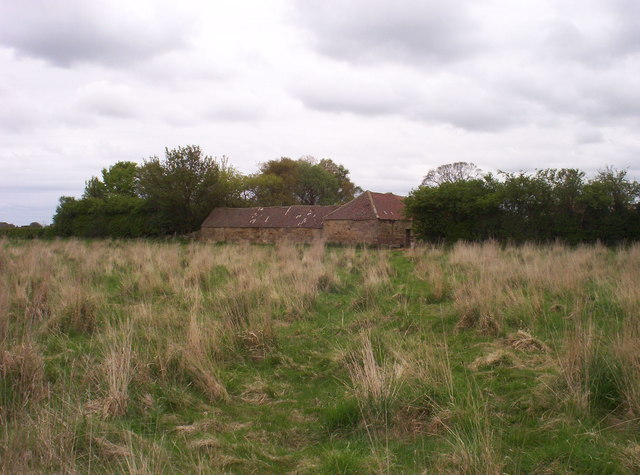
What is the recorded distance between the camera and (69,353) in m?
5.20

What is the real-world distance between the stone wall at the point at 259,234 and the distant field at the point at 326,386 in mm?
26554

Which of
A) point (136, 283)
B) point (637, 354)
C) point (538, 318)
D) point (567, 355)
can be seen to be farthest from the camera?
point (136, 283)

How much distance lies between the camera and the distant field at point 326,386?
3.07 m

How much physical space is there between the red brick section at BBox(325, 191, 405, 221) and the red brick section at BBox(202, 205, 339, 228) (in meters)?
2.48

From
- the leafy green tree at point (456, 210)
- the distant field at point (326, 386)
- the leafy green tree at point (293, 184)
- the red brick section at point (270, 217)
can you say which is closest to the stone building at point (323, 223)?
the red brick section at point (270, 217)

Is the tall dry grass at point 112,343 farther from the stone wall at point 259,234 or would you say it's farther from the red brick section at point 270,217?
the red brick section at point 270,217

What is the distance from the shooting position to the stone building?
30625 mm

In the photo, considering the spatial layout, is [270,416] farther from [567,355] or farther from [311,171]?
[311,171]

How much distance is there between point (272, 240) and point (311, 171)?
25374 millimetres

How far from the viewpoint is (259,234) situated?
36625 mm

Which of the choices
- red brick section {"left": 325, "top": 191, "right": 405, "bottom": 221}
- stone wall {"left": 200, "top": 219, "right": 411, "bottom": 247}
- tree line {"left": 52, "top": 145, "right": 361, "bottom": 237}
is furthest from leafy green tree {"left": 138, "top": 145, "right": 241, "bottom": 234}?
red brick section {"left": 325, "top": 191, "right": 405, "bottom": 221}

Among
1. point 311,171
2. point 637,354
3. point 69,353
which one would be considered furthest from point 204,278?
point 311,171

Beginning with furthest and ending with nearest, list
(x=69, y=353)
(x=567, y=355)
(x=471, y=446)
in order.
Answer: (x=69, y=353), (x=567, y=355), (x=471, y=446)

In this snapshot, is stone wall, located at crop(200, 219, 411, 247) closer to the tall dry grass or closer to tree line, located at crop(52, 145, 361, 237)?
tree line, located at crop(52, 145, 361, 237)
